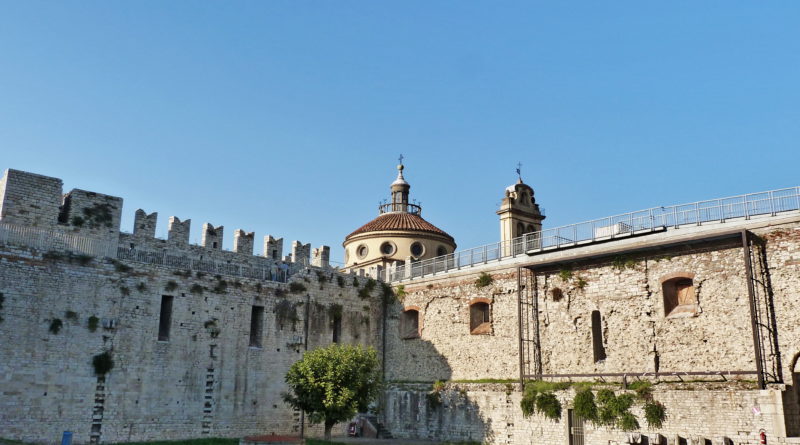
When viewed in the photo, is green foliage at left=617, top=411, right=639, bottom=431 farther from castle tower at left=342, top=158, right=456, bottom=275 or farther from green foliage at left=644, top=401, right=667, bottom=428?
castle tower at left=342, top=158, right=456, bottom=275

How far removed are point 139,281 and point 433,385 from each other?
40.2 feet

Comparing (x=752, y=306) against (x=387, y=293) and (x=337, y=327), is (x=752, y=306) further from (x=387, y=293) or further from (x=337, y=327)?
(x=337, y=327)

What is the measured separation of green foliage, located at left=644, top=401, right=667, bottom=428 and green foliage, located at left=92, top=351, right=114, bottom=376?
1786 cm

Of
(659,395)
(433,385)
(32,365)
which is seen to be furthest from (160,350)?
(659,395)

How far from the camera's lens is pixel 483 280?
94.7 ft

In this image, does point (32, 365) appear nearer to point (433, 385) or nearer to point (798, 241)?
point (433, 385)

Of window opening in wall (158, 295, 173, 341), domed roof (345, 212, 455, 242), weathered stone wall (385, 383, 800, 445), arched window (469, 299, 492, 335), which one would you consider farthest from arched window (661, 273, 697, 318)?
domed roof (345, 212, 455, 242)

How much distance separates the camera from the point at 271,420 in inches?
1121

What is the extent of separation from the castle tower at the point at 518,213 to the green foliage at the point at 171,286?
17883 millimetres

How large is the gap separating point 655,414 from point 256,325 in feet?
51.2

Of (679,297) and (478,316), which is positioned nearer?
(679,297)

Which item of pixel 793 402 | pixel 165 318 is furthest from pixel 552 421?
pixel 165 318

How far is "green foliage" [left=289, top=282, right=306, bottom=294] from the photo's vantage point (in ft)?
99.6

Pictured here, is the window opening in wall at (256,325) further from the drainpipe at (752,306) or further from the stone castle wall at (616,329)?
the drainpipe at (752,306)
